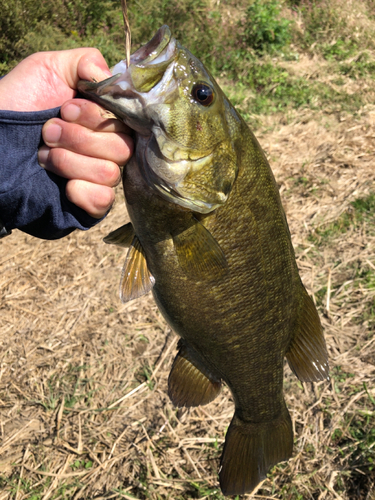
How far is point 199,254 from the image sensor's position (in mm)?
1682

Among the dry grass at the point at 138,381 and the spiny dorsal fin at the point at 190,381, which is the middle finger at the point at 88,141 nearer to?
the spiny dorsal fin at the point at 190,381

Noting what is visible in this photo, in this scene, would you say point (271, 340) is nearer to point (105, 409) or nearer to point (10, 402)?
point (105, 409)

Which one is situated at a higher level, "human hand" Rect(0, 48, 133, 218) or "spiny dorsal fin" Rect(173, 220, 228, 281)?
"human hand" Rect(0, 48, 133, 218)

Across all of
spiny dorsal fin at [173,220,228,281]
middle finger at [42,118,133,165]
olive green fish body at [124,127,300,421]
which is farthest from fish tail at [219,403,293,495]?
middle finger at [42,118,133,165]

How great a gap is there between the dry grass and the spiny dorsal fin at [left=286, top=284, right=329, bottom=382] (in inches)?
54.1

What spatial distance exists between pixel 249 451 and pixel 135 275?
3.88 ft

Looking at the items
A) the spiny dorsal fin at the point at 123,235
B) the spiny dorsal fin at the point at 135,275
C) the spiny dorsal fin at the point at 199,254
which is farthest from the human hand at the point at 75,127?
the spiny dorsal fin at the point at 199,254

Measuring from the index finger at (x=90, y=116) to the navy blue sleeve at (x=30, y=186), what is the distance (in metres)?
0.13

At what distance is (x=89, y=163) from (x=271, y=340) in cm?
115

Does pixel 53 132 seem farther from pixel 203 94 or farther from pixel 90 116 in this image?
pixel 203 94

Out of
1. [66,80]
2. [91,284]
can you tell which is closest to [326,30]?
[91,284]

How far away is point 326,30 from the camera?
7.39 meters

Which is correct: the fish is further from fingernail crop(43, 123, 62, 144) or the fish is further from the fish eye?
fingernail crop(43, 123, 62, 144)

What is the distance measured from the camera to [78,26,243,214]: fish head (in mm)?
1358
